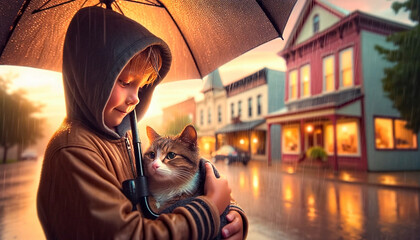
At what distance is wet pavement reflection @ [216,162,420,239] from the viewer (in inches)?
191

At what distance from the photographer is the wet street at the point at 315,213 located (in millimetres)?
4844

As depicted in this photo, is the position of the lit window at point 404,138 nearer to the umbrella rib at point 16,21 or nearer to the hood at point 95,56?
the hood at point 95,56

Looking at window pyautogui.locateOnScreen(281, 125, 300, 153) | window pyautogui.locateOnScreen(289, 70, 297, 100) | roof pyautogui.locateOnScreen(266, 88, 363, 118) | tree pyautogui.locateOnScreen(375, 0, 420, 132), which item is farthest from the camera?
window pyautogui.locateOnScreen(281, 125, 300, 153)

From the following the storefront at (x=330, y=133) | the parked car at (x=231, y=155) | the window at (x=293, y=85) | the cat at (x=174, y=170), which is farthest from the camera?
the window at (x=293, y=85)

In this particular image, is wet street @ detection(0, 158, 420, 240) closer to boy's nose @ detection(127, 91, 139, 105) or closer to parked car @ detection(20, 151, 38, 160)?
boy's nose @ detection(127, 91, 139, 105)

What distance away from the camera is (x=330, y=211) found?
633cm

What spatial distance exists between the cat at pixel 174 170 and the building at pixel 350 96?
14.5 meters

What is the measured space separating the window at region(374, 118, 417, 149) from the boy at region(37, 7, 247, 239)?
16750 mm

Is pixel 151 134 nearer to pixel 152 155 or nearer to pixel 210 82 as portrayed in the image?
pixel 152 155

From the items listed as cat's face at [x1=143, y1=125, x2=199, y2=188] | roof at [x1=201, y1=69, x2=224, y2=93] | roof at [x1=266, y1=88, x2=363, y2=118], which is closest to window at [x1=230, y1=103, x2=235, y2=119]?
roof at [x1=266, y1=88, x2=363, y2=118]

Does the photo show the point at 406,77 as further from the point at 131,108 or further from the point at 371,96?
the point at 131,108

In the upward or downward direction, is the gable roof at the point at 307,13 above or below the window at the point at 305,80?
above

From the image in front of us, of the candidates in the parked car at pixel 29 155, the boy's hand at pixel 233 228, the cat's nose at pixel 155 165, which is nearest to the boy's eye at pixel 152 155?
the cat's nose at pixel 155 165

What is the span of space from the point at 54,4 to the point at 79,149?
1.04 meters
